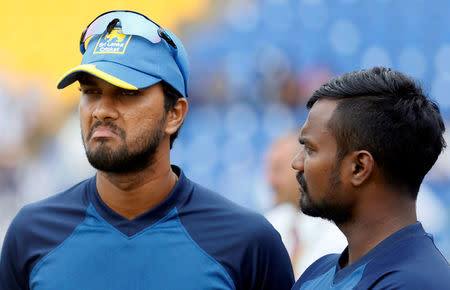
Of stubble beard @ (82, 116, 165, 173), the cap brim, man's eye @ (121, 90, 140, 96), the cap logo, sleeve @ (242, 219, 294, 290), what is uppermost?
the cap logo

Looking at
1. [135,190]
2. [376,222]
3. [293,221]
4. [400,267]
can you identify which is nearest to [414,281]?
[400,267]

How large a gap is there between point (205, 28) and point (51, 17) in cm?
131

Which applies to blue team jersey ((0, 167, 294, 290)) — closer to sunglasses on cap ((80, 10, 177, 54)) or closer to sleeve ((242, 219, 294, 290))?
sleeve ((242, 219, 294, 290))

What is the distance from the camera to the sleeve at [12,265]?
231 cm

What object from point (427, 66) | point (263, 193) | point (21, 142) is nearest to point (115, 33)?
point (263, 193)

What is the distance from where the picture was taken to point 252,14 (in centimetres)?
530

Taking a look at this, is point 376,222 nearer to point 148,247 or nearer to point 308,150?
point 308,150

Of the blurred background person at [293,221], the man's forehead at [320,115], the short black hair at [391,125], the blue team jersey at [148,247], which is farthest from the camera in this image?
the blurred background person at [293,221]

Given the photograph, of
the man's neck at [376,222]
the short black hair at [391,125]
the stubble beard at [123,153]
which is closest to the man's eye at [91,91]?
the stubble beard at [123,153]

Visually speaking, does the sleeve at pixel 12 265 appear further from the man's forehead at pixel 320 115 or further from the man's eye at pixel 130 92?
the man's forehead at pixel 320 115

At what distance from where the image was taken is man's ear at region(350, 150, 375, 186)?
1.84 metres

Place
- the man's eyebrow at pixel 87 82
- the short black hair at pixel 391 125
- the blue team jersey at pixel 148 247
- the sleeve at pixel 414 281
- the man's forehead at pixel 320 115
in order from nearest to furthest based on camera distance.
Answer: the sleeve at pixel 414 281
the short black hair at pixel 391 125
the man's forehead at pixel 320 115
the blue team jersey at pixel 148 247
the man's eyebrow at pixel 87 82

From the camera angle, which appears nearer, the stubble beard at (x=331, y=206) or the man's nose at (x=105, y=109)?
the stubble beard at (x=331, y=206)

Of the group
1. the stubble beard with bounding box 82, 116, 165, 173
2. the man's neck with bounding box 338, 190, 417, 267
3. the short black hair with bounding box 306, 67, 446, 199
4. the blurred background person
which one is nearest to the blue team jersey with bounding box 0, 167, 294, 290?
the stubble beard with bounding box 82, 116, 165, 173
